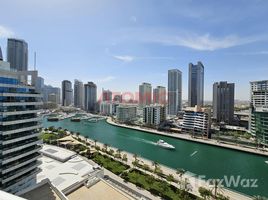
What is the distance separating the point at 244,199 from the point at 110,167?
978cm

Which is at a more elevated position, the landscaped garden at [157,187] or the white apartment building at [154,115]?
the white apartment building at [154,115]

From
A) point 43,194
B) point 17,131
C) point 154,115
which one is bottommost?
point 43,194

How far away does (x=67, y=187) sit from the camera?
10289 millimetres

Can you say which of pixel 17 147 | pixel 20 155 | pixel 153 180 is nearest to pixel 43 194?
pixel 20 155

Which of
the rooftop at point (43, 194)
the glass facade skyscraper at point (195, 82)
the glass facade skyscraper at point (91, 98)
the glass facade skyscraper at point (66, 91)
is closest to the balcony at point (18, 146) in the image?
the rooftop at point (43, 194)

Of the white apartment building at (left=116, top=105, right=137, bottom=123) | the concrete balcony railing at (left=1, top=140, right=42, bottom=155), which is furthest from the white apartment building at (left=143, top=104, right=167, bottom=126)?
the concrete balcony railing at (left=1, top=140, right=42, bottom=155)

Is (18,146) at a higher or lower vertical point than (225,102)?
lower

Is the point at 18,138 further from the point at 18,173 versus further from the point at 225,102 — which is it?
the point at 225,102

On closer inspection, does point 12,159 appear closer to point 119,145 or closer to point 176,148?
point 119,145

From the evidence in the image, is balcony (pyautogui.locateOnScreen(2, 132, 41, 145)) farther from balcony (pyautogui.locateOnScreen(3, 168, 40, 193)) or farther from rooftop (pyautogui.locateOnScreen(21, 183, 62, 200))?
rooftop (pyautogui.locateOnScreen(21, 183, 62, 200))

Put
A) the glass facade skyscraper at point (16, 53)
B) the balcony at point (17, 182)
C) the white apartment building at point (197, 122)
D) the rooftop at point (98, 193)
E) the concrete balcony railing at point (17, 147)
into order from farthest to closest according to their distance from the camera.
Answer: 1. the glass facade skyscraper at point (16, 53)
2. the white apartment building at point (197, 122)
3. the rooftop at point (98, 193)
4. the balcony at point (17, 182)
5. the concrete balcony railing at point (17, 147)

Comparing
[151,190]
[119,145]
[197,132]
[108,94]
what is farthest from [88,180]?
[108,94]

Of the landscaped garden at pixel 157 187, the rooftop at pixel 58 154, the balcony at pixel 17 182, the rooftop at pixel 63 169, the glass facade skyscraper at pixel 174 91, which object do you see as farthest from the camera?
the glass facade skyscraper at pixel 174 91

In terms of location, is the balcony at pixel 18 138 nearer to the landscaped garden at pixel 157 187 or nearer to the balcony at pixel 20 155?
the balcony at pixel 20 155
